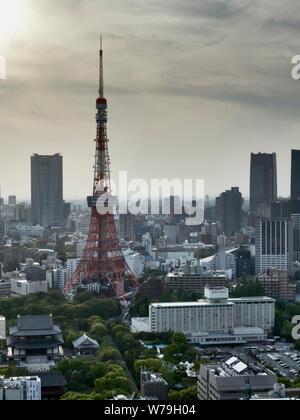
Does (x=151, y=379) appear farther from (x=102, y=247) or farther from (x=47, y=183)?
(x=47, y=183)

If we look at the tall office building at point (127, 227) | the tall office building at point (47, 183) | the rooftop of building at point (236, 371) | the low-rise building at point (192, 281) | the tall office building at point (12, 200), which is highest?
the tall office building at point (47, 183)

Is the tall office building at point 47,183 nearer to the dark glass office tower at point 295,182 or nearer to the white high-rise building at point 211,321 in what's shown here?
the white high-rise building at point 211,321

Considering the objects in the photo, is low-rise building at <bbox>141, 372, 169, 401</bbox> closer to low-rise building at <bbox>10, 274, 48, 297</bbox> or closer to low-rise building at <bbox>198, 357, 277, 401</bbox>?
low-rise building at <bbox>198, 357, 277, 401</bbox>

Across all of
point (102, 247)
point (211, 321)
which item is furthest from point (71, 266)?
point (211, 321)

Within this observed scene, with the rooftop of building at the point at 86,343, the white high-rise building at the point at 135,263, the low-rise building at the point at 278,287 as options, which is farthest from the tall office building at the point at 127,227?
the rooftop of building at the point at 86,343

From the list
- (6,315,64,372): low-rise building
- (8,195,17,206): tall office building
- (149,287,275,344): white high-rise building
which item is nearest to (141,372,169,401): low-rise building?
(6,315,64,372): low-rise building

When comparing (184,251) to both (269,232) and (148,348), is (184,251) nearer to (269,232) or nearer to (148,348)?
(269,232)
